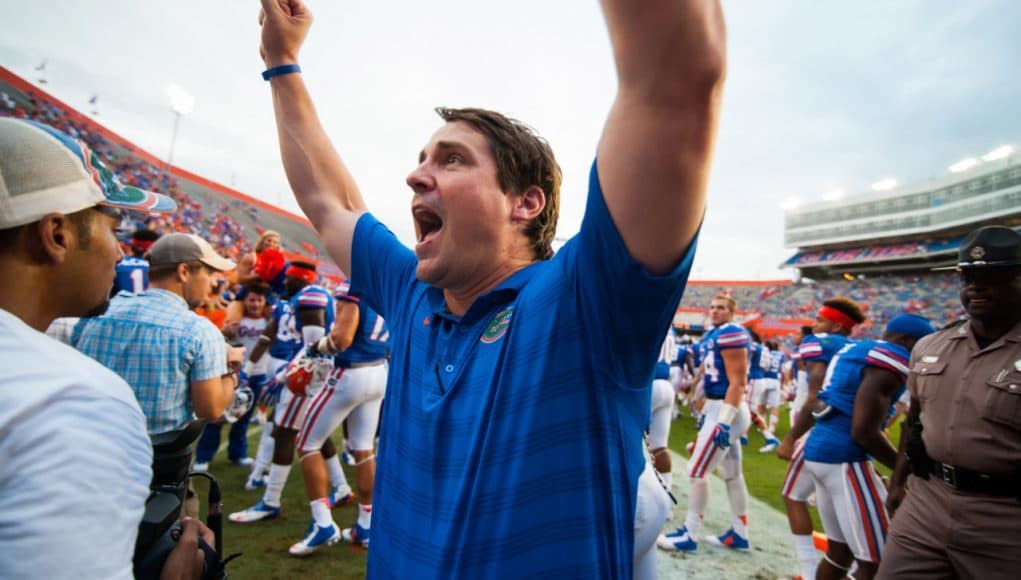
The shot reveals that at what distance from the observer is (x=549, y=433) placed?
106 cm

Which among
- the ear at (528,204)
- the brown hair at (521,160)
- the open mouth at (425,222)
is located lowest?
the open mouth at (425,222)

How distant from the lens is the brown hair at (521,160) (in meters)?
1.48

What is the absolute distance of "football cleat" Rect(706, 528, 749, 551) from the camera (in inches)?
200

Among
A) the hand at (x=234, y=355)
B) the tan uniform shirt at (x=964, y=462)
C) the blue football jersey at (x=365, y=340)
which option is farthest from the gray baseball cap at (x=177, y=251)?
the tan uniform shirt at (x=964, y=462)

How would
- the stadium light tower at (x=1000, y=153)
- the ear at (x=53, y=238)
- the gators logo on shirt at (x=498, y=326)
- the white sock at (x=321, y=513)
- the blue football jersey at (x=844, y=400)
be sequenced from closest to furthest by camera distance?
the ear at (x=53, y=238), the gators logo on shirt at (x=498, y=326), the blue football jersey at (x=844, y=400), the white sock at (x=321, y=513), the stadium light tower at (x=1000, y=153)

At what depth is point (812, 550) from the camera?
14.1 ft

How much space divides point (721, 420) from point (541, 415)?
488cm

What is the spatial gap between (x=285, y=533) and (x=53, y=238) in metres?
4.42

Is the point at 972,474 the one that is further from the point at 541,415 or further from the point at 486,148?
the point at 486,148

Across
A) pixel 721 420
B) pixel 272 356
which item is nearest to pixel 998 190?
pixel 721 420

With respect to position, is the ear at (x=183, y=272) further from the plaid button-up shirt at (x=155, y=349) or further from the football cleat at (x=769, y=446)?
the football cleat at (x=769, y=446)

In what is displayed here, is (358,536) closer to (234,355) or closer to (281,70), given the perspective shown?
(234,355)

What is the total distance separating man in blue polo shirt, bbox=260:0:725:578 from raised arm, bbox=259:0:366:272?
10 mm

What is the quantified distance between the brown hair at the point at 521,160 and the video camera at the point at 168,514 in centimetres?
136
